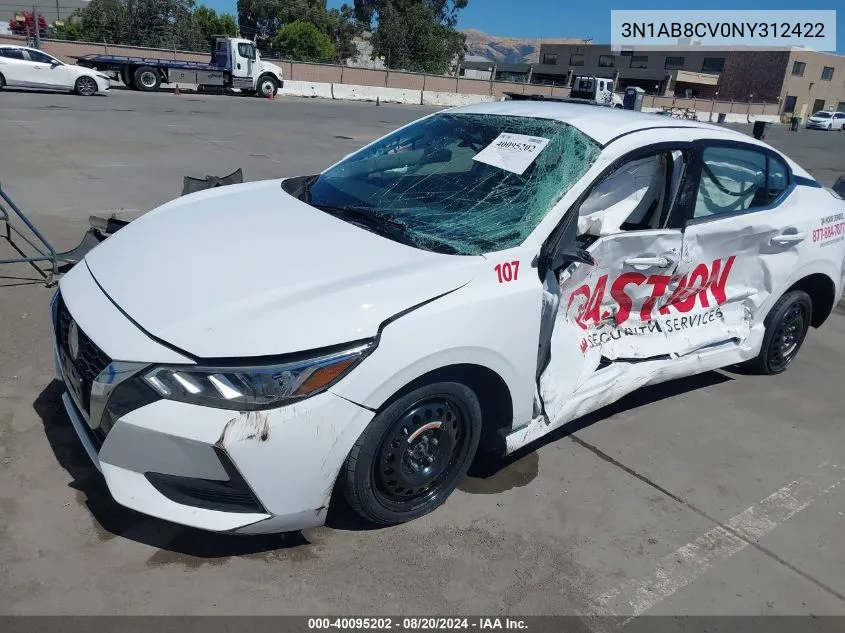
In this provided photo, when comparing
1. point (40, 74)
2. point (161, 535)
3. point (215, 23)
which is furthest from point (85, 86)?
point (215, 23)

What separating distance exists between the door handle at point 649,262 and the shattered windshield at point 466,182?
58 centimetres

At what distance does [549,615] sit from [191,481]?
1414 mm

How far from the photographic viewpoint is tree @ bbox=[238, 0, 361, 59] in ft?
193

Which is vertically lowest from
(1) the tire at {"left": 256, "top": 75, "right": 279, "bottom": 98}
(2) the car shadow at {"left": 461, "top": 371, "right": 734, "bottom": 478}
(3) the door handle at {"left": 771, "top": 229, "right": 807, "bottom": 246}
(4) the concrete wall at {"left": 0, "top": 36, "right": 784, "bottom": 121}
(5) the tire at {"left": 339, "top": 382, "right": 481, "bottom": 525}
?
(2) the car shadow at {"left": 461, "top": 371, "right": 734, "bottom": 478}

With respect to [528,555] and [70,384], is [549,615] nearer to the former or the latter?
[528,555]

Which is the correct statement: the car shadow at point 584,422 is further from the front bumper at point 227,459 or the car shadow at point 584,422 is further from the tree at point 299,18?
the tree at point 299,18

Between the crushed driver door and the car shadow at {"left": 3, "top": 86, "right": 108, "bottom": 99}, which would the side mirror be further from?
the car shadow at {"left": 3, "top": 86, "right": 108, "bottom": 99}

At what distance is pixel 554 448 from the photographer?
11.8 ft

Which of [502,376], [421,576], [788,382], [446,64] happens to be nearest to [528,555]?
[421,576]

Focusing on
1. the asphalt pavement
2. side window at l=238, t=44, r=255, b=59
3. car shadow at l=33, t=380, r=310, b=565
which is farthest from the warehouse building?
car shadow at l=33, t=380, r=310, b=565

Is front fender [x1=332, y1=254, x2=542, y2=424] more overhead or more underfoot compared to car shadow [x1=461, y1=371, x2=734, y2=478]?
more overhead

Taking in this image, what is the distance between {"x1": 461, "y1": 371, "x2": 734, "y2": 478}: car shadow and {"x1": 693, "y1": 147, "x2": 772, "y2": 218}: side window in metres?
1.25

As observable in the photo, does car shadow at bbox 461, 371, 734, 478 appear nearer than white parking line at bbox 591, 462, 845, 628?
No

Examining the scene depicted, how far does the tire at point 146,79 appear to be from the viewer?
2666 centimetres
